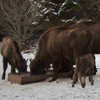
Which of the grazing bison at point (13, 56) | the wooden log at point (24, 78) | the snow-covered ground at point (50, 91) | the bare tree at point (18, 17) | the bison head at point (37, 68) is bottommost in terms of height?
the snow-covered ground at point (50, 91)

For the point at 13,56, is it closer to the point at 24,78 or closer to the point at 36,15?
the point at 24,78

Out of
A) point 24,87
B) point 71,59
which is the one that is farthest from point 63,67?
point 24,87

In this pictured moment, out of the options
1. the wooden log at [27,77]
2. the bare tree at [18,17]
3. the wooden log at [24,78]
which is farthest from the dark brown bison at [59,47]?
the bare tree at [18,17]

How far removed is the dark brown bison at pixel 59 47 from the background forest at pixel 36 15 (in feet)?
42.6

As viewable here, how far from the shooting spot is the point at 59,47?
492 inches

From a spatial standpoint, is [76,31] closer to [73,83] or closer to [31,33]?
[73,83]

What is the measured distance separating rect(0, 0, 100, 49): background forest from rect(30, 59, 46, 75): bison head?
13020mm

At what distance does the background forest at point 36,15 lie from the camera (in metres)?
26.5

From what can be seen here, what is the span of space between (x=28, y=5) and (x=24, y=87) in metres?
18.0

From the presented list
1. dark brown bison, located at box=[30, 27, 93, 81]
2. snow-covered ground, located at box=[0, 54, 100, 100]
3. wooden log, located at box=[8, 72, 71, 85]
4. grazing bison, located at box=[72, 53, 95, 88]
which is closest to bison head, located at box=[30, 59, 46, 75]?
dark brown bison, located at box=[30, 27, 93, 81]

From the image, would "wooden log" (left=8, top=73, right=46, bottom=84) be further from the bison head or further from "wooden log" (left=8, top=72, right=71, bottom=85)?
the bison head

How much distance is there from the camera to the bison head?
43.2 feet

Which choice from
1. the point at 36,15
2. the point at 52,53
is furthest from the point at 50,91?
the point at 36,15

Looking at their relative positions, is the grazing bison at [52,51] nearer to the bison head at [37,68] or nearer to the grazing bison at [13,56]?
the bison head at [37,68]
